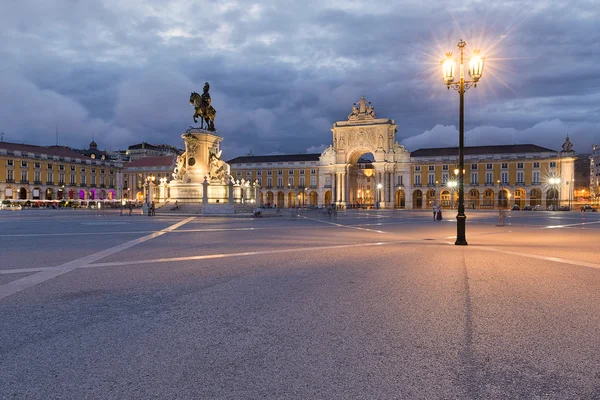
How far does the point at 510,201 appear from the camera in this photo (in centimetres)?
7569

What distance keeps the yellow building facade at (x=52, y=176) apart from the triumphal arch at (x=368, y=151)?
153ft

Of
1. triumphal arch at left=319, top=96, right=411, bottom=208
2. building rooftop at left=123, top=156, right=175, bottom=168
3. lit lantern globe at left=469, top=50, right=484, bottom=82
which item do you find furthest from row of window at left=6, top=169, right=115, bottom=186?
lit lantern globe at left=469, top=50, right=484, bottom=82

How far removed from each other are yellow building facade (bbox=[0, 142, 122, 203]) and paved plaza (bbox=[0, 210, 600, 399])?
69989 millimetres

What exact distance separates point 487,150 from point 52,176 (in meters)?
82.0

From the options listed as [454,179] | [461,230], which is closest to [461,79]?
[461,230]

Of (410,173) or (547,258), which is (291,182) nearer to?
(410,173)

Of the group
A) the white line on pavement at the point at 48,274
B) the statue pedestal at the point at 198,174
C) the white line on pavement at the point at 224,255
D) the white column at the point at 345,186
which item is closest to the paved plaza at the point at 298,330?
the white line on pavement at the point at 48,274

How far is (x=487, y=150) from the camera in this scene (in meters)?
80.0

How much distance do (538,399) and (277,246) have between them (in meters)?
9.17

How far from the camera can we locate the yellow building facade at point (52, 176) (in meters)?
70.2

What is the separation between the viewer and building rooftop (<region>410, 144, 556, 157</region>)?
250 ft

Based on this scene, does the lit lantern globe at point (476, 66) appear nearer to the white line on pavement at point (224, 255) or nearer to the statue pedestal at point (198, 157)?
the white line on pavement at point (224, 255)

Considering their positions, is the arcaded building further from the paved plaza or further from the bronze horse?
the paved plaza

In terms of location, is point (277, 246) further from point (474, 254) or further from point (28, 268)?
point (28, 268)
